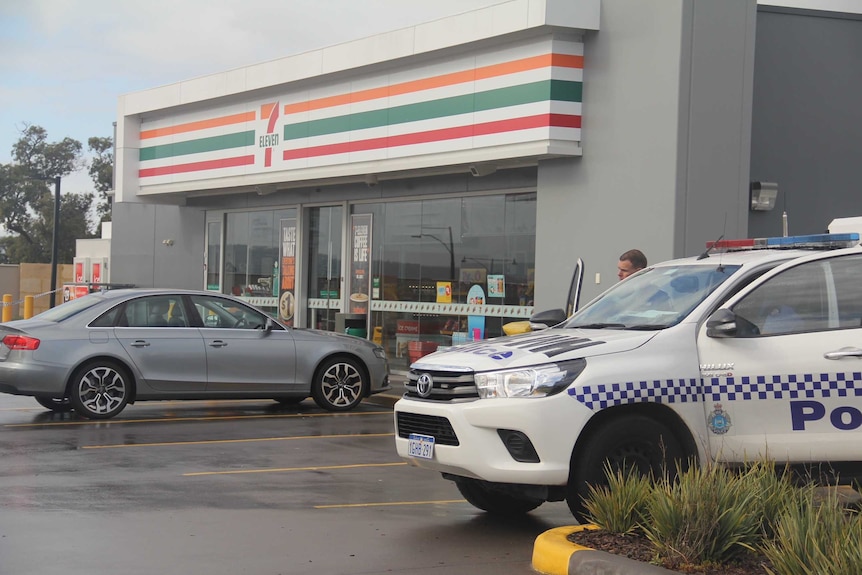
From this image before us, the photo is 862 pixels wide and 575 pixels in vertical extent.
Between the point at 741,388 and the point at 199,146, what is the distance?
17.6 meters

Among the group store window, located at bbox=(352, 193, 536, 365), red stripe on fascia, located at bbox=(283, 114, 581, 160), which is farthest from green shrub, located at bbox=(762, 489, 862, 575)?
store window, located at bbox=(352, 193, 536, 365)

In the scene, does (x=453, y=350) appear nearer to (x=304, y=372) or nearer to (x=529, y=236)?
(x=304, y=372)

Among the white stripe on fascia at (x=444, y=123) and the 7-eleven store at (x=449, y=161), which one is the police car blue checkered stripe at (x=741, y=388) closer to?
the 7-eleven store at (x=449, y=161)

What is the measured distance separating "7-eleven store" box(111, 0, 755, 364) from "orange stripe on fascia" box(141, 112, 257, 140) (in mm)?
47

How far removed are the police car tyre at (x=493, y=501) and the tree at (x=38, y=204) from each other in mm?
74399

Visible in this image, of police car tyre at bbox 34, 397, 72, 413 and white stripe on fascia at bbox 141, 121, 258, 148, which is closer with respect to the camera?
police car tyre at bbox 34, 397, 72, 413

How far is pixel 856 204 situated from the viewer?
53.8ft

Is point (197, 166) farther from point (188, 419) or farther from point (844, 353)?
point (844, 353)

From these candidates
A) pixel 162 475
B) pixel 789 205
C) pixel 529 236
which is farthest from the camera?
pixel 529 236

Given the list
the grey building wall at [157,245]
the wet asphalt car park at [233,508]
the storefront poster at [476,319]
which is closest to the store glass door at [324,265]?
the storefront poster at [476,319]

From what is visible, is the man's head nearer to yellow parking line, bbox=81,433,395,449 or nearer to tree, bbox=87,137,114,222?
yellow parking line, bbox=81,433,395,449

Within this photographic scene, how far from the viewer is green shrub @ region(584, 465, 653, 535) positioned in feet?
20.8

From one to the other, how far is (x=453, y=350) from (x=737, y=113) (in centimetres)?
830

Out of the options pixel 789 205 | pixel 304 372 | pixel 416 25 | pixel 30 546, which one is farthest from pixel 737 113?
pixel 30 546
